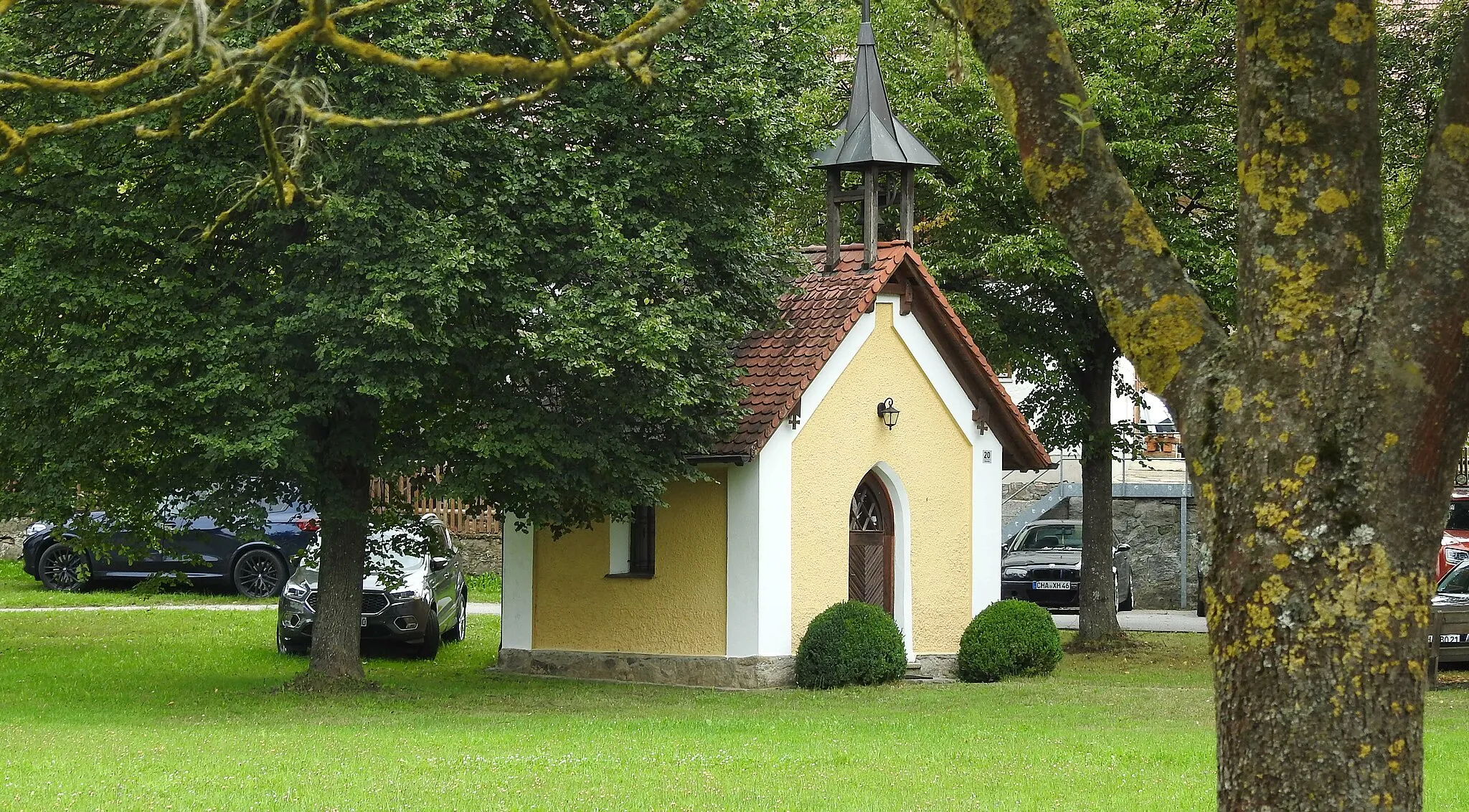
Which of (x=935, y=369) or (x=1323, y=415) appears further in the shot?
(x=935, y=369)

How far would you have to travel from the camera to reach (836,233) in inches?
787

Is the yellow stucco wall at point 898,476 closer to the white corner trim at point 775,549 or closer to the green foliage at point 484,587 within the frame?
the white corner trim at point 775,549

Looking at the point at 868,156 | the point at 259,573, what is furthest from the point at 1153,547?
the point at 259,573

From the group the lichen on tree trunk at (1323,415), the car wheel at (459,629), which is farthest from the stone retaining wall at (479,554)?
the lichen on tree trunk at (1323,415)

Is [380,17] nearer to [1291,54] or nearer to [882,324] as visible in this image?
[882,324]

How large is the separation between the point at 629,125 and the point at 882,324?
5338 millimetres

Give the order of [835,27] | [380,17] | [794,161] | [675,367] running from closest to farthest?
[380,17]
[675,367]
[794,161]
[835,27]

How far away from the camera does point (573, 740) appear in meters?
12.7

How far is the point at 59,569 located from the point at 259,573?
336cm

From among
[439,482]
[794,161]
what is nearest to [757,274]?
[794,161]

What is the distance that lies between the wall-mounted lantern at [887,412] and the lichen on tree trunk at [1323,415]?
49.7ft

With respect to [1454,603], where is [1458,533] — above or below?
above

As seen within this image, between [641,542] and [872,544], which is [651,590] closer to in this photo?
[641,542]

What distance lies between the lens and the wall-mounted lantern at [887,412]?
770 inches
